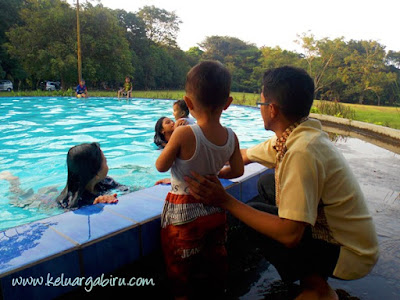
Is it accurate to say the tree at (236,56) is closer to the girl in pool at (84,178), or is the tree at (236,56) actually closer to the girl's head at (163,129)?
the girl's head at (163,129)

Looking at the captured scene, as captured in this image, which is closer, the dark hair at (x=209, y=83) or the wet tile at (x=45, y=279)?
the wet tile at (x=45, y=279)

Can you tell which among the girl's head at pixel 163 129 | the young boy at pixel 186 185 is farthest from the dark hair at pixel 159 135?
the young boy at pixel 186 185

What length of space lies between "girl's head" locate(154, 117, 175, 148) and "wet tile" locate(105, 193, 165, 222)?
3.29m

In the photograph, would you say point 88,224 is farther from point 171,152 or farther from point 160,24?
point 160,24

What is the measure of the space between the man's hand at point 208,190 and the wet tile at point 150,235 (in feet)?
1.34

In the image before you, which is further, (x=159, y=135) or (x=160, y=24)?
(x=160, y=24)

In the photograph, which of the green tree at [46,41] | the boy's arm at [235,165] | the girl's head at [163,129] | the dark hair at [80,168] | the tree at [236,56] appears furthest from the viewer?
the tree at [236,56]

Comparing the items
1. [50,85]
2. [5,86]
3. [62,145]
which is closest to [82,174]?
[62,145]

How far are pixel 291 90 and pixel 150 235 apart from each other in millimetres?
1215

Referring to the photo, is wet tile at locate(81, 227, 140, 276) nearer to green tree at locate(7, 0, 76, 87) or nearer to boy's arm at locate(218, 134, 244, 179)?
boy's arm at locate(218, 134, 244, 179)

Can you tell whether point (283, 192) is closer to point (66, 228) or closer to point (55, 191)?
point (66, 228)

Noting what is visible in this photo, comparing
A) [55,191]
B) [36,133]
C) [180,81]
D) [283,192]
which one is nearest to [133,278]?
[283,192]

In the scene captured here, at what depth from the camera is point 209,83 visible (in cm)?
175

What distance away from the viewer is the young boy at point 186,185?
5.82 feet
